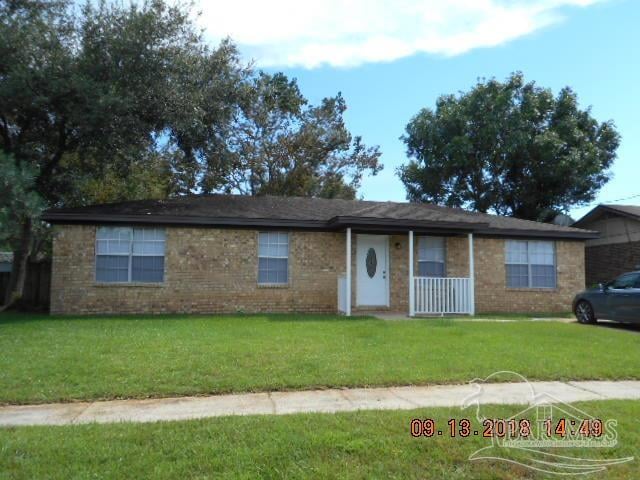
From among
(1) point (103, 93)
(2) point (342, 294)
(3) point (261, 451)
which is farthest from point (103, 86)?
(3) point (261, 451)

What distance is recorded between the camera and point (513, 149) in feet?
86.7

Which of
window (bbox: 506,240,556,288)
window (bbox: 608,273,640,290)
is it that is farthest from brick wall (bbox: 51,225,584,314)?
window (bbox: 608,273,640,290)

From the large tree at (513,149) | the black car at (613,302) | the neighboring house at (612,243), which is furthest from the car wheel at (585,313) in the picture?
the large tree at (513,149)

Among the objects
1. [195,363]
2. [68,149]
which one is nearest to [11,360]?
[195,363]

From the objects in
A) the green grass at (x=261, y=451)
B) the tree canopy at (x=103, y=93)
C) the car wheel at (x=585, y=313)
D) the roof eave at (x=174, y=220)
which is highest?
the tree canopy at (x=103, y=93)

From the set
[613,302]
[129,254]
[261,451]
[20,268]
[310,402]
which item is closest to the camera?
[261,451]

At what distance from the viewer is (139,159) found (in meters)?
15.8

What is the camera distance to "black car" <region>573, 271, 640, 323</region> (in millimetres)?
11969

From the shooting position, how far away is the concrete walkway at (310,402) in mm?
5027

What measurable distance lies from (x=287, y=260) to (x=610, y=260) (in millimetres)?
14728

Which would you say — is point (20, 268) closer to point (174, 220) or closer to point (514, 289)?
point (174, 220)

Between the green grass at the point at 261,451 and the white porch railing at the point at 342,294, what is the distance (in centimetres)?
917

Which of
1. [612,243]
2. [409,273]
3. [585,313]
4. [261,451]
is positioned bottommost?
[261,451]

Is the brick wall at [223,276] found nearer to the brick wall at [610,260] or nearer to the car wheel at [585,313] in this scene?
the car wheel at [585,313]
